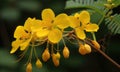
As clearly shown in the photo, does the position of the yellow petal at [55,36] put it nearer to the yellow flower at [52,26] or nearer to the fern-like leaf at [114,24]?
the yellow flower at [52,26]

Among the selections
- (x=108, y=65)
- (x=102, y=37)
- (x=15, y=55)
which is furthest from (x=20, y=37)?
Result: (x=15, y=55)

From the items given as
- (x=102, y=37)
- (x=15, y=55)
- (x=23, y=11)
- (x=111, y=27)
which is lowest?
(x=15, y=55)

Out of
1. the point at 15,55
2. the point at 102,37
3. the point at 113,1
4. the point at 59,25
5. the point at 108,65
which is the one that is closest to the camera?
the point at 59,25

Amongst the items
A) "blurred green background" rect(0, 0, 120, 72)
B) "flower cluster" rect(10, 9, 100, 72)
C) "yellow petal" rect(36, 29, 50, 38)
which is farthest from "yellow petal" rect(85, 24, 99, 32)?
"blurred green background" rect(0, 0, 120, 72)

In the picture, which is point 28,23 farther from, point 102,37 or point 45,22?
point 102,37

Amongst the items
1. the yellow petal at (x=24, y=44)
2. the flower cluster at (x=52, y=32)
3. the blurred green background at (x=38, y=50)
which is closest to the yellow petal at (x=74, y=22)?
the flower cluster at (x=52, y=32)

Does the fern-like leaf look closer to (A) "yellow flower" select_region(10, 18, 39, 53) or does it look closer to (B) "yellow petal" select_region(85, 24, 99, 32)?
(B) "yellow petal" select_region(85, 24, 99, 32)

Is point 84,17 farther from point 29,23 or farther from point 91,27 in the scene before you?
point 29,23

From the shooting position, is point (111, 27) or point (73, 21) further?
point (111, 27)

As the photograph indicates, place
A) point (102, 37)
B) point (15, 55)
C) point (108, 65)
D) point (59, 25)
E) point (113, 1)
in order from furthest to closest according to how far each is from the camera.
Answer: point (15, 55)
point (108, 65)
point (102, 37)
point (113, 1)
point (59, 25)
